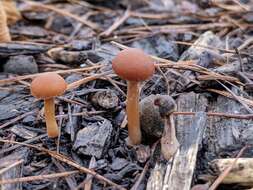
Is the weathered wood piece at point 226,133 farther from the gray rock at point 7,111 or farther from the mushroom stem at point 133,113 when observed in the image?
the gray rock at point 7,111

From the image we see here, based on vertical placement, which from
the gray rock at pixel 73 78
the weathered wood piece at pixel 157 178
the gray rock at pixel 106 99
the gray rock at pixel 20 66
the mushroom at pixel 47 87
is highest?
the gray rock at pixel 20 66

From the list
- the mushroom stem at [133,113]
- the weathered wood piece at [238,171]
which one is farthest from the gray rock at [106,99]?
the weathered wood piece at [238,171]

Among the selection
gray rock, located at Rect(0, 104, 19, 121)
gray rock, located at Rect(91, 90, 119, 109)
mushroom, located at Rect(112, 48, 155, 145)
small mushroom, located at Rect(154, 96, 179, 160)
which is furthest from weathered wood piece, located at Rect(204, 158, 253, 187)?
gray rock, located at Rect(0, 104, 19, 121)

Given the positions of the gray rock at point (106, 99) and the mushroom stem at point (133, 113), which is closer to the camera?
the mushroom stem at point (133, 113)

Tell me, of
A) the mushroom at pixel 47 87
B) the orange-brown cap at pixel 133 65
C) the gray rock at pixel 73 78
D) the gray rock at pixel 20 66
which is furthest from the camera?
the gray rock at pixel 20 66

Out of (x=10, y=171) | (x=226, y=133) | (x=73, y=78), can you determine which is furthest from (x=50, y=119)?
(x=226, y=133)

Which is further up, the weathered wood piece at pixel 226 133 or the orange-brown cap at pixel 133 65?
the orange-brown cap at pixel 133 65

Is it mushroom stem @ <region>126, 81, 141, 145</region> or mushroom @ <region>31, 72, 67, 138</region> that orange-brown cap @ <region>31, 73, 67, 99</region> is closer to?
mushroom @ <region>31, 72, 67, 138</region>

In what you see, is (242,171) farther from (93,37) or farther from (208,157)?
(93,37)
